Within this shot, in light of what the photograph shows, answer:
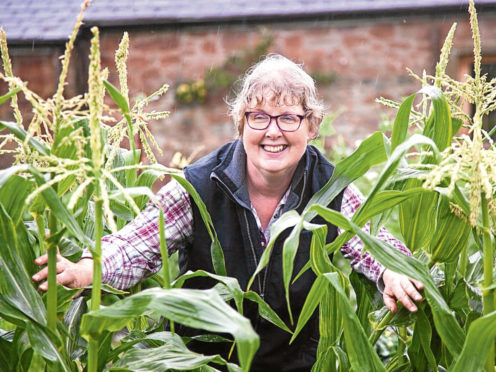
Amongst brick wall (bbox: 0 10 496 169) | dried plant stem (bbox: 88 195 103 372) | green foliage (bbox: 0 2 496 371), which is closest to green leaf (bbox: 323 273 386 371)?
green foliage (bbox: 0 2 496 371)

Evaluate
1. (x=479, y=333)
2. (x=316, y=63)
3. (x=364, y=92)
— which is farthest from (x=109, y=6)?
(x=479, y=333)

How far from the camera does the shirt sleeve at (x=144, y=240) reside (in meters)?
1.75

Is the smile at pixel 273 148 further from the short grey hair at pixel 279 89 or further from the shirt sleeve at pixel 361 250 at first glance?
the shirt sleeve at pixel 361 250

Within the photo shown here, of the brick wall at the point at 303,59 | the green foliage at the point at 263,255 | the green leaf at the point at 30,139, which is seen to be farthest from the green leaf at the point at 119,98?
the brick wall at the point at 303,59

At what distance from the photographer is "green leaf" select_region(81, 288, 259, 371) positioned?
1158 mm

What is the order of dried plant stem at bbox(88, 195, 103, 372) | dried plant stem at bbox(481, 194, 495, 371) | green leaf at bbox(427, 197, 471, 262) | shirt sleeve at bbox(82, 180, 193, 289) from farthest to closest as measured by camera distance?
shirt sleeve at bbox(82, 180, 193, 289) < green leaf at bbox(427, 197, 471, 262) < dried plant stem at bbox(481, 194, 495, 371) < dried plant stem at bbox(88, 195, 103, 372)

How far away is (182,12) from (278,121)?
518 cm

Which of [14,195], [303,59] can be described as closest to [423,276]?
[14,195]

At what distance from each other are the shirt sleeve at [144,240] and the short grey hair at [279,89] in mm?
335

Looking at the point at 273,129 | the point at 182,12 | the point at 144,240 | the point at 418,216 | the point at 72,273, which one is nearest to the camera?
the point at 72,273

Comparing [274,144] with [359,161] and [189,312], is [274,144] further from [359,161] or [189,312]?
[189,312]

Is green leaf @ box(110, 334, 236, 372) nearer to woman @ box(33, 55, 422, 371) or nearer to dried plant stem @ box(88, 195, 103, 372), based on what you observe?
dried plant stem @ box(88, 195, 103, 372)

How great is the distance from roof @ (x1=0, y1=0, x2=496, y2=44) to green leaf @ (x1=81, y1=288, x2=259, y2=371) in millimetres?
5633

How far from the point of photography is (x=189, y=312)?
4.00 ft
